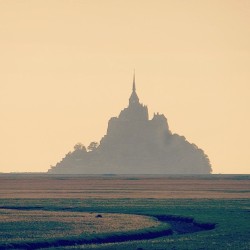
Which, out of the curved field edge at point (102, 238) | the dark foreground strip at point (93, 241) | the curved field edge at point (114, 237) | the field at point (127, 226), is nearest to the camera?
the dark foreground strip at point (93, 241)

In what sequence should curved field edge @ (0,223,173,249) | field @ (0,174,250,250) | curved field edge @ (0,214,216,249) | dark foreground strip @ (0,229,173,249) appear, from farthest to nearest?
field @ (0,174,250,250) → curved field edge @ (0,214,216,249) → curved field edge @ (0,223,173,249) → dark foreground strip @ (0,229,173,249)

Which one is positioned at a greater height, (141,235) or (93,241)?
(141,235)

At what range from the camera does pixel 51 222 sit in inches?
2714

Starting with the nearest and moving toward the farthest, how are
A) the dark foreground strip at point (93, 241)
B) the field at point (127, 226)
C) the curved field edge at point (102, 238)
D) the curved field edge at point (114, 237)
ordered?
the dark foreground strip at point (93, 241)
the curved field edge at point (102, 238)
the curved field edge at point (114, 237)
the field at point (127, 226)

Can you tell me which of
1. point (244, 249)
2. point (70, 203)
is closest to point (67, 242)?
point (244, 249)

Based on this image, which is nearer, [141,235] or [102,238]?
[102,238]

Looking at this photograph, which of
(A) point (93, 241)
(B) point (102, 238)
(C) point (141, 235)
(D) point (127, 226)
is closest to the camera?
(A) point (93, 241)

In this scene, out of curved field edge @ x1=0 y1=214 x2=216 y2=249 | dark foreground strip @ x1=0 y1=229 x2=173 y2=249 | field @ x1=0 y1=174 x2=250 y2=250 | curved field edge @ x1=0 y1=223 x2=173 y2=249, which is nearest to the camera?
dark foreground strip @ x1=0 y1=229 x2=173 y2=249

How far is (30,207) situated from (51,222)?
22153 millimetres

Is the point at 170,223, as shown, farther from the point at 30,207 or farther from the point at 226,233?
the point at 30,207

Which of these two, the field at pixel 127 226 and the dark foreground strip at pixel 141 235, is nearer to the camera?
→ the dark foreground strip at pixel 141 235

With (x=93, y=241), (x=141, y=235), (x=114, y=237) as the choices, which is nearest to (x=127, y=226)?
(x=141, y=235)

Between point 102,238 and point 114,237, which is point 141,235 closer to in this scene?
point 114,237

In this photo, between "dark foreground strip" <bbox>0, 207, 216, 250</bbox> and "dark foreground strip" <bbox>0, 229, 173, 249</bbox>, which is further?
"dark foreground strip" <bbox>0, 207, 216, 250</bbox>
